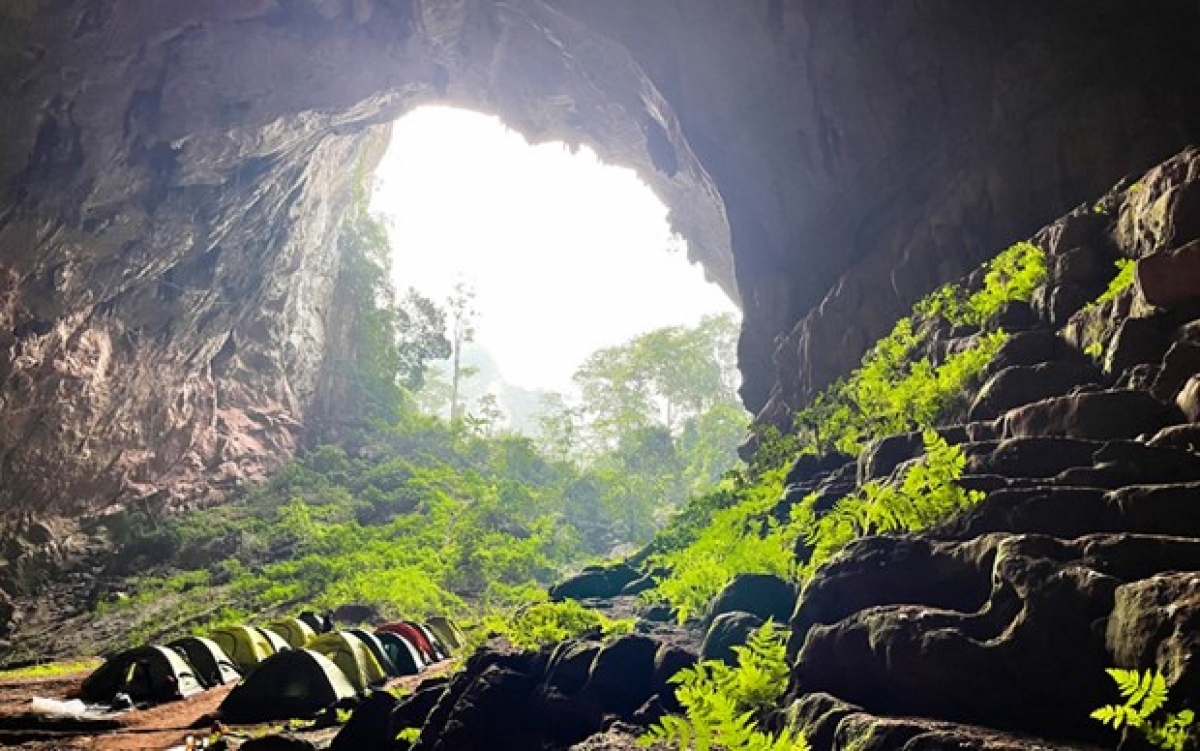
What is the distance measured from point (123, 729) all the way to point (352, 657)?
11.0ft

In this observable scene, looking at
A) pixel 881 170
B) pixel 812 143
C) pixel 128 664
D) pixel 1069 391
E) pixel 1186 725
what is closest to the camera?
pixel 1186 725

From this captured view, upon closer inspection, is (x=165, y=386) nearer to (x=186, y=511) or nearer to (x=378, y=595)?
(x=186, y=511)

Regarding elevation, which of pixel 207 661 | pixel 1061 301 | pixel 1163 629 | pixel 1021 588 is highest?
pixel 1061 301

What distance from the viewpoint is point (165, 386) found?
95.1 feet

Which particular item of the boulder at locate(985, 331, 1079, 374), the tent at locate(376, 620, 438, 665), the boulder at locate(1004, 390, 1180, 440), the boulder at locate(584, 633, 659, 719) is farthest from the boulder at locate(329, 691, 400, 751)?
the tent at locate(376, 620, 438, 665)

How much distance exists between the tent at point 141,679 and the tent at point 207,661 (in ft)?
1.63

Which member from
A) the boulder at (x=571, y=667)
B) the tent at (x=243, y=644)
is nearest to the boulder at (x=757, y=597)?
the boulder at (x=571, y=667)

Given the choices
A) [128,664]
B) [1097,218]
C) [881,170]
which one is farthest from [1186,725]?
[881,170]

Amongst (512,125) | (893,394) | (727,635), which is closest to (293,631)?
(727,635)

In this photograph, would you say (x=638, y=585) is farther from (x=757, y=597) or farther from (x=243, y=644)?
(x=243, y=644)

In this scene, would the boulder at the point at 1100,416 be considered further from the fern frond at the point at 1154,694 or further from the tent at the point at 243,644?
the tent at the point at 243,644

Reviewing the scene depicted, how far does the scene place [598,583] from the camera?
1606 cm

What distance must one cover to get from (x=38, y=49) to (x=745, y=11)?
16959 mm

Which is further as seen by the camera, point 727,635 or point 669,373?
point 669,373
